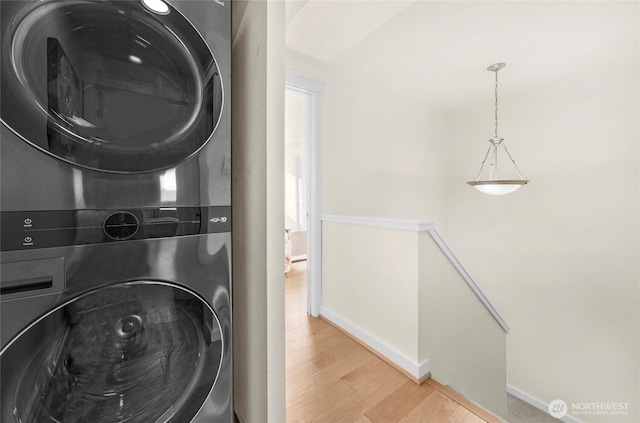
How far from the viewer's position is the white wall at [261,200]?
68 centimetres

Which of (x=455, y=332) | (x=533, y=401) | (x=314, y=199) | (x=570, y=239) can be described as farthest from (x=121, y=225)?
(x=533, y=401)

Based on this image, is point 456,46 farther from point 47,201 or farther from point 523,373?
point 523,373

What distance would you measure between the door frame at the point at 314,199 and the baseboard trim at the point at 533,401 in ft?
9.70

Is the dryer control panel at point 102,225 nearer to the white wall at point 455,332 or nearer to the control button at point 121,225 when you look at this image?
the control button at point 121,225

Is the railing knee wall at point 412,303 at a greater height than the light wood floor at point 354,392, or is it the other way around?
the railing knee wall at point 412,303

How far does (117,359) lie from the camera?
0.63 m

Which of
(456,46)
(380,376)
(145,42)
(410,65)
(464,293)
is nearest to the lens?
(145,42)

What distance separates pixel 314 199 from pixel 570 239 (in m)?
2.98

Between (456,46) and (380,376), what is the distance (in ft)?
8.90

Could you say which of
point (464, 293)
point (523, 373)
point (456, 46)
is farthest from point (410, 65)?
point (523, 373)

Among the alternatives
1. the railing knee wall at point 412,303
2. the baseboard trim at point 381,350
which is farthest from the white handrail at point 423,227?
the baseboard trim at point 381,350

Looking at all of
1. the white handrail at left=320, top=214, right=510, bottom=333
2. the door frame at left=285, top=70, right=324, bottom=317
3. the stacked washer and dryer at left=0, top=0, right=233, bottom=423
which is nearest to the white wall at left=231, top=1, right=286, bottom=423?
the stacked washer and dryer at left=0, top=0, right=233, bottom=423

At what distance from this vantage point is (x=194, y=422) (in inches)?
28.0

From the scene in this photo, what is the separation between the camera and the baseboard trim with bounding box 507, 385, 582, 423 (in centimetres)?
293
